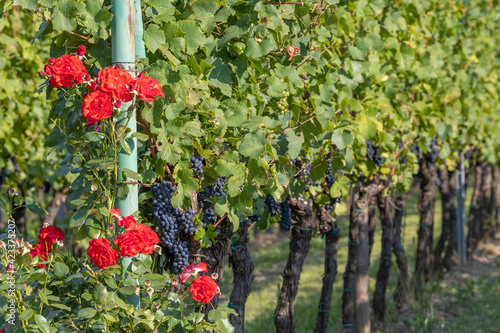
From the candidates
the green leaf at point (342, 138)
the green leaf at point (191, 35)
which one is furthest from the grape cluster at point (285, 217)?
the green leaf at point (191, 35)

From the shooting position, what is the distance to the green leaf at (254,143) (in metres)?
2.35

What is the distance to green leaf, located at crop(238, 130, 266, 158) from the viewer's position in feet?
7.72

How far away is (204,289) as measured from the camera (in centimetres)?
198

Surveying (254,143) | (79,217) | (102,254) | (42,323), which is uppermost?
(254,143)

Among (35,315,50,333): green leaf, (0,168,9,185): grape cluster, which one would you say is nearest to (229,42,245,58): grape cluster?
(35,315,50,333): green leaf

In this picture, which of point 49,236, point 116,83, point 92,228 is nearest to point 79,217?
point 92,228

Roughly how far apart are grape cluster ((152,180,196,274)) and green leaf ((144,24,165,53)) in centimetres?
63

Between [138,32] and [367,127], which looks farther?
[367,127]

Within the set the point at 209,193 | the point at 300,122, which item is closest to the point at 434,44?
the point at 300,122

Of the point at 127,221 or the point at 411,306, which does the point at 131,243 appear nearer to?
the point at 127,221

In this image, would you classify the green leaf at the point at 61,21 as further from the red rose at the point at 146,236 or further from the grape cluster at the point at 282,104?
the grape cluster at the point at 282,104

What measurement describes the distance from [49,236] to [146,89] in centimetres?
77

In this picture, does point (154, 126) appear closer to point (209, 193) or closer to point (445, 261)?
point (209, 193)

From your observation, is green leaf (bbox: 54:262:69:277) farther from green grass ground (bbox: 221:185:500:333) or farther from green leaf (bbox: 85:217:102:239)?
green grass ground (bbox: 221:185:500:333)
